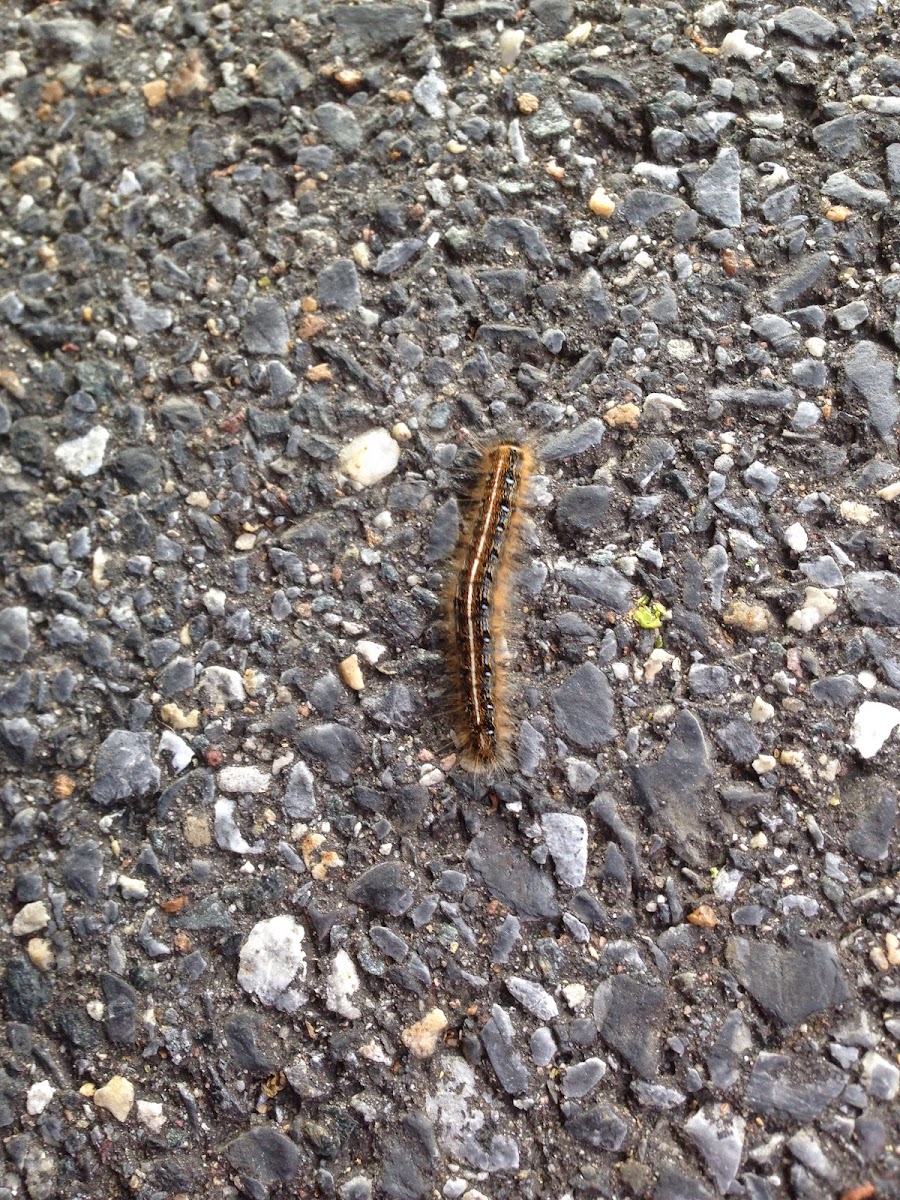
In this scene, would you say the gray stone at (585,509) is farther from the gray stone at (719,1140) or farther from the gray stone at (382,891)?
the gray stone at (719,1140)

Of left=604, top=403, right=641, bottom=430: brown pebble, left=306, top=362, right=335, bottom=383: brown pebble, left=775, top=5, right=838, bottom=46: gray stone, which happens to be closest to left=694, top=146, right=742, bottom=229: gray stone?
left=775, top=5, right=838, bottom=46: gray stone

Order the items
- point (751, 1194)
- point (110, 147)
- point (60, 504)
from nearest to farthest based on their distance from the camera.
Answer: point (751, 1194), point (60, 504), point (110, 147)

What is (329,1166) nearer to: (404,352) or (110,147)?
(404,352)

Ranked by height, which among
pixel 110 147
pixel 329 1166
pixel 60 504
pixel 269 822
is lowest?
pixel 329 1166

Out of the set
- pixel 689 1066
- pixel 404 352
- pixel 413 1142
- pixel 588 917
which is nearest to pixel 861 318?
pixel 404 352

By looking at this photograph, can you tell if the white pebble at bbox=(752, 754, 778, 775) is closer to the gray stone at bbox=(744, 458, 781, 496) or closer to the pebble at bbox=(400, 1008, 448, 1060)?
the gray stone at bbox=(744, 458, 781, 496)

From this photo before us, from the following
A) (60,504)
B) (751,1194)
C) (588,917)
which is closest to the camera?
(751,1194)

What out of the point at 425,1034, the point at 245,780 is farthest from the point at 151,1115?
the point at 245,780

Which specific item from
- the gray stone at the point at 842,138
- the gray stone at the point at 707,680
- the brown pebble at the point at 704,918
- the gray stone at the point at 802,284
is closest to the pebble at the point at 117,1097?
the brown pebble at the point at 704,918
